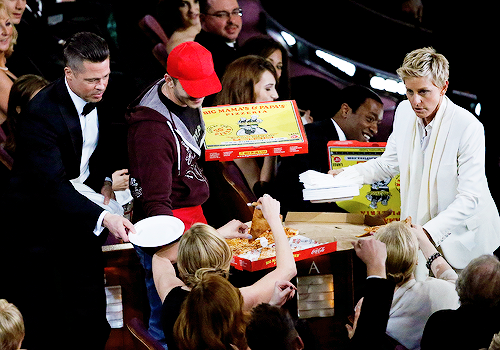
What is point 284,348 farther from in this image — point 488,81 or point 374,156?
point 488,81

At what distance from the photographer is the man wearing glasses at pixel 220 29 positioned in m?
5.54

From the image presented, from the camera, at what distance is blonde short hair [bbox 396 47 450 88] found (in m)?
3.91

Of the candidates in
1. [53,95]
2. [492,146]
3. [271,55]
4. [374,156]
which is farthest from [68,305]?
[492,146]

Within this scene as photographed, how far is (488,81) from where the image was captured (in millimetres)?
5867

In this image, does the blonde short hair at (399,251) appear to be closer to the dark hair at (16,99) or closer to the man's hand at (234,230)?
the man's hand at (234,230)

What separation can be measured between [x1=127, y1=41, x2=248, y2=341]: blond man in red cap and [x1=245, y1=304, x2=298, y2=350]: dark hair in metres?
1.34

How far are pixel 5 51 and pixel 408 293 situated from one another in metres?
3.26

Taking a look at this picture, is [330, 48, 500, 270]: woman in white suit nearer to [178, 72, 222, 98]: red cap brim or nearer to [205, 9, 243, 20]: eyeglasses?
[178, 72, 222, 98]: red cap brim

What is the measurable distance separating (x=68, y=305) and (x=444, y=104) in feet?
8.48

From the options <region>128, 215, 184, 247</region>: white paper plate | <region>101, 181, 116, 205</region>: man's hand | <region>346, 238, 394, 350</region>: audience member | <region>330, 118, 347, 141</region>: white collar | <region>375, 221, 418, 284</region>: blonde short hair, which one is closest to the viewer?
<region>346, 238, 394, 350</region>: audience member

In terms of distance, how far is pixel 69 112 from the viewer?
3.76 m

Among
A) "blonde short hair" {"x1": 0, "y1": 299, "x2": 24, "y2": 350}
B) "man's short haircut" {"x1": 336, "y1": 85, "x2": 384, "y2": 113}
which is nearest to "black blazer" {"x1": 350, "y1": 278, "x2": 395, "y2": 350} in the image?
"blonde short hair" {"x1": 0, "y1": 299, "x2": 24, "y2": 350}

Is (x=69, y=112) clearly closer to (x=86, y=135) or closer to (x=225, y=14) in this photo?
(x=86, y=135)

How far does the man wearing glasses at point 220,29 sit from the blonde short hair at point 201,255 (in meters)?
2.74
